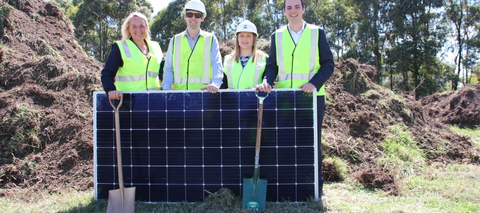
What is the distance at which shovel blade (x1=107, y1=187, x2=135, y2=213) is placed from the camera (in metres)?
3.86

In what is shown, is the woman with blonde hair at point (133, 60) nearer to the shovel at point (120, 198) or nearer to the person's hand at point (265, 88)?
the shovel at point (120, 198)

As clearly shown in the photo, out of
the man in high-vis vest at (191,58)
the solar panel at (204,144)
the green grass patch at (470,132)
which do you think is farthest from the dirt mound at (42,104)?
the green grass patch at (470,132)

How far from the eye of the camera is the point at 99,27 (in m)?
24.0

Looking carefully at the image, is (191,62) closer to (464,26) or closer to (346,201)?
(346,201)

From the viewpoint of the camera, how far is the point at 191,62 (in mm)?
4469

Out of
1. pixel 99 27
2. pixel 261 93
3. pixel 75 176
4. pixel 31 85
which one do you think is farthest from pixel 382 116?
pixel 99 27

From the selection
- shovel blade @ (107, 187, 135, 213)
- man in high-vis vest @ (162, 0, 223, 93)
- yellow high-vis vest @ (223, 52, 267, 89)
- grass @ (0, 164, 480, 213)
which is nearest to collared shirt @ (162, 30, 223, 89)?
man in high-vis vest @ (162, 0, 223, 93)

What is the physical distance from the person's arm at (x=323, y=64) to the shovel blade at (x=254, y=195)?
124 centimetres

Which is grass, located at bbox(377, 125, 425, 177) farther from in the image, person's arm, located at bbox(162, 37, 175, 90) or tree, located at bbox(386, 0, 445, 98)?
tree, located at bbox(386, 0, 445, 98)

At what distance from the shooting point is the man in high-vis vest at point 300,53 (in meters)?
4.16

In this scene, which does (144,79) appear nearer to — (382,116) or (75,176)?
(75,176)

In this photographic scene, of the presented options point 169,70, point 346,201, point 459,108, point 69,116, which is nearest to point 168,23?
point 459,108

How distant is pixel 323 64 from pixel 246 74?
0.96 meters

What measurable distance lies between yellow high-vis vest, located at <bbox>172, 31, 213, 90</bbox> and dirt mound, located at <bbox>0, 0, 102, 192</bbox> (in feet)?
6.84
